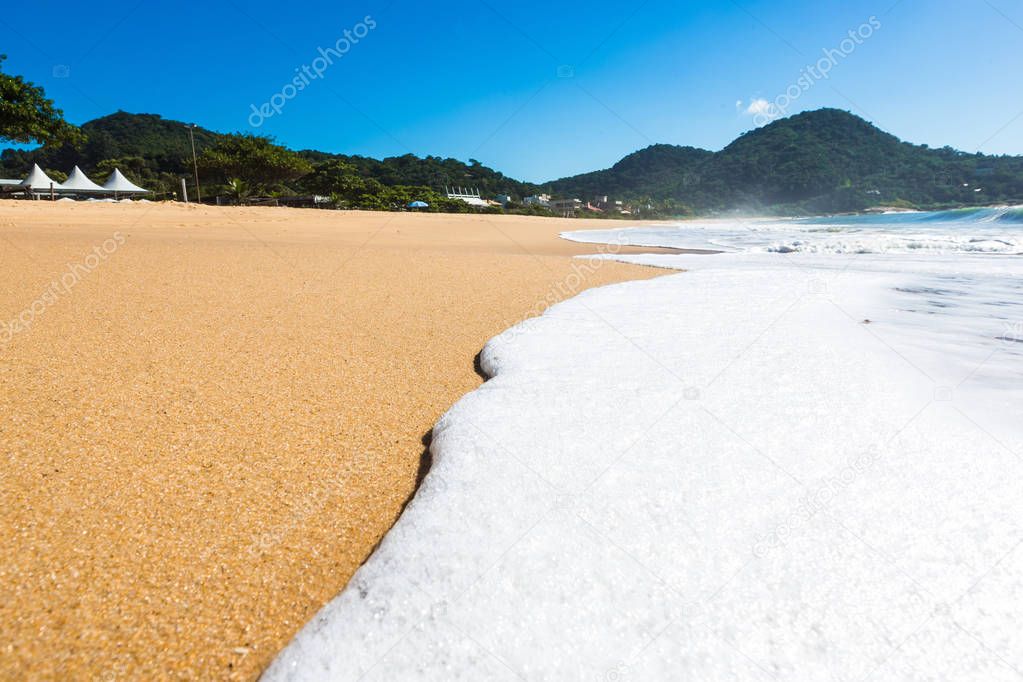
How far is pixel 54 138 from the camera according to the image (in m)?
18.3

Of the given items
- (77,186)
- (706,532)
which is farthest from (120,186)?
(706,532)

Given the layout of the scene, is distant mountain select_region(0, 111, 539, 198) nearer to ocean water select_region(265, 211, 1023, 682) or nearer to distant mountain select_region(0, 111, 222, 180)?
distant mountain select_region(0, 111, 222, 180)

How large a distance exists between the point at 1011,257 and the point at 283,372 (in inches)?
429

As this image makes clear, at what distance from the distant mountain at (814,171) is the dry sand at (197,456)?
219 feet

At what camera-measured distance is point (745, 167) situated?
7181 cm

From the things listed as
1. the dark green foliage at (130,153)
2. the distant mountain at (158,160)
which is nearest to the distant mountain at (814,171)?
A: the distant mountain at (158,160)

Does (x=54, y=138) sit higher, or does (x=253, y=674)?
(x=54, y=138)

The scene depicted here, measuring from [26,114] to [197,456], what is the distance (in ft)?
74.9

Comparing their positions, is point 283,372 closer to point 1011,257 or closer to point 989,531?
point 989,531

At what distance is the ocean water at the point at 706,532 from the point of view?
0.99m

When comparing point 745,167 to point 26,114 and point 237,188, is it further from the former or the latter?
point 26,114

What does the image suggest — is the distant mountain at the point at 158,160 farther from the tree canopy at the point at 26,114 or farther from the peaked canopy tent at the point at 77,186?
the tree canopy at the point at 26,114

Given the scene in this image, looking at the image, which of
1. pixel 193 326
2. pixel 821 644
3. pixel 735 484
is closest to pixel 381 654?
pixel 821 644

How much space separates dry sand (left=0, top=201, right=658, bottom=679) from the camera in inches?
42.0
